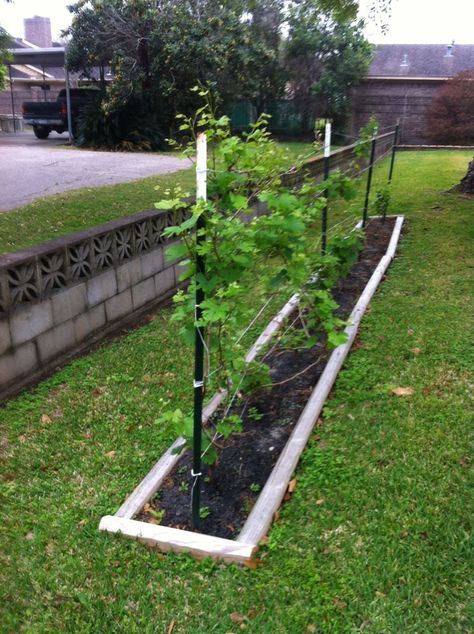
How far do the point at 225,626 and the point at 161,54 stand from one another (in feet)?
54.3

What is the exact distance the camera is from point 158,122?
59.4 feet

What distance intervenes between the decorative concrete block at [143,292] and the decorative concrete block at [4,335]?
1751 millimetres

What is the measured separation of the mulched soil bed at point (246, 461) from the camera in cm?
305

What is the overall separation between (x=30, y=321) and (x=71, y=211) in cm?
357

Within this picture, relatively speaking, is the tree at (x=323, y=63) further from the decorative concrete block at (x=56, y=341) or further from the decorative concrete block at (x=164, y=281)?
the decorative concrete block at (x=56, y=341)

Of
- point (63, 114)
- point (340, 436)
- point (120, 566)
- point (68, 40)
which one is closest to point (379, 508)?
point (340, 436)

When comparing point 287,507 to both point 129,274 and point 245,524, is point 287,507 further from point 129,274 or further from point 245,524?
point 129,274

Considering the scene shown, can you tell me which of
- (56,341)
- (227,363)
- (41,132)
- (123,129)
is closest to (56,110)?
(41,132)

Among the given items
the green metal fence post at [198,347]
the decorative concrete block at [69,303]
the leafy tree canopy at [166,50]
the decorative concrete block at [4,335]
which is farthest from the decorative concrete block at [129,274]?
the leafy tree canopy at [166,50]

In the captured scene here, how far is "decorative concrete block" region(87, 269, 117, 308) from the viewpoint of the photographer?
200 inches

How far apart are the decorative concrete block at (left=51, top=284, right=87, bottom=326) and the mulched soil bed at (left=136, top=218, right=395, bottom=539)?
1.66 meters

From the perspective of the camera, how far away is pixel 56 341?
4734 mm

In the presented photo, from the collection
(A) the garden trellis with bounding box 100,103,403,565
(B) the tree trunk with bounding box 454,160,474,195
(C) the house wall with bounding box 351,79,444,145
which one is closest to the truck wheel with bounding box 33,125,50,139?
(C) the house wall with bounding box 351,79,444,145

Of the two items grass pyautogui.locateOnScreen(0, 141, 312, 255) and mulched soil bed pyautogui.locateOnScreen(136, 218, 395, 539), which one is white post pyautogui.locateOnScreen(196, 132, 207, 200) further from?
grass pyautogui.locateOnScreen(0, 141, 312, 255)
